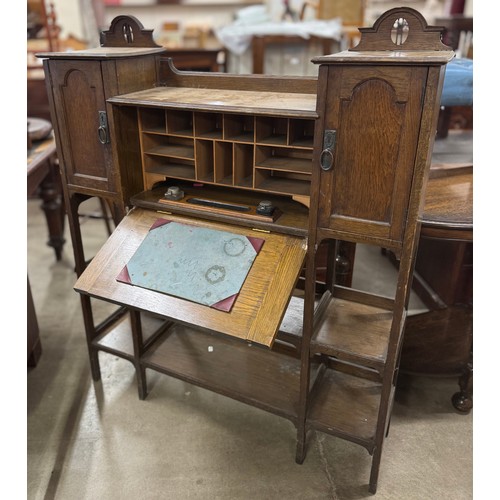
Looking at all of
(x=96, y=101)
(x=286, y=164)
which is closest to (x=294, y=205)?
(x=286, y=164)

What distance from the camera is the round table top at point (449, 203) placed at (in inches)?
77.3

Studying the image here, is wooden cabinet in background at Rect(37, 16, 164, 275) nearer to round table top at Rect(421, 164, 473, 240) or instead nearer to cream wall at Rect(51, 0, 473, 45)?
round table top at Rect(421, 164, 473, 240)

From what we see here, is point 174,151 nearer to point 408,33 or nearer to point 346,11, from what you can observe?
point 408,33

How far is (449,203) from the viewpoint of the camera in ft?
7.06

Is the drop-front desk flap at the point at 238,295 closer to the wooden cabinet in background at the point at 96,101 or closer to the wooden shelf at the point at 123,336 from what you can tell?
the wooden cabinet in background at the point at 96,101

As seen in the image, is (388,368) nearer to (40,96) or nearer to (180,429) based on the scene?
(180,429)

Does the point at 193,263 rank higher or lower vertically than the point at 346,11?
lower

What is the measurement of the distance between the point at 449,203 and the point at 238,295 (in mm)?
1141

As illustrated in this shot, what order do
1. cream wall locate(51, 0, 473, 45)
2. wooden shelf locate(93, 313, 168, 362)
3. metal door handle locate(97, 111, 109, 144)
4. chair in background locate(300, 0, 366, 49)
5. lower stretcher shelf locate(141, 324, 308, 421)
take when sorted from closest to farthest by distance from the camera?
metal door handle locate(97, 111, 109, 144) < lower stretcher shelf locate(141, 324, 308, 421) < wooden shelf locate(93, 313, 168, 362) < chair in background locate(300, 0, 366, 49) < cream wall locate(51, 0, 473, 45)

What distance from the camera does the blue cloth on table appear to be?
239 centimetres

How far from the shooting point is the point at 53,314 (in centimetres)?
316

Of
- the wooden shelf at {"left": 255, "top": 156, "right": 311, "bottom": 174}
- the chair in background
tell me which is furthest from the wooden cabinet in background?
the chair in background

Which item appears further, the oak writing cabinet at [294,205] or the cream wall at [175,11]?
the cream wall at [175,11]

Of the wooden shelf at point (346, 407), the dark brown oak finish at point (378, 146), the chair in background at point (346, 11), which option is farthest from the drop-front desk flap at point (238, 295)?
the chair in background at point (346, 11)
